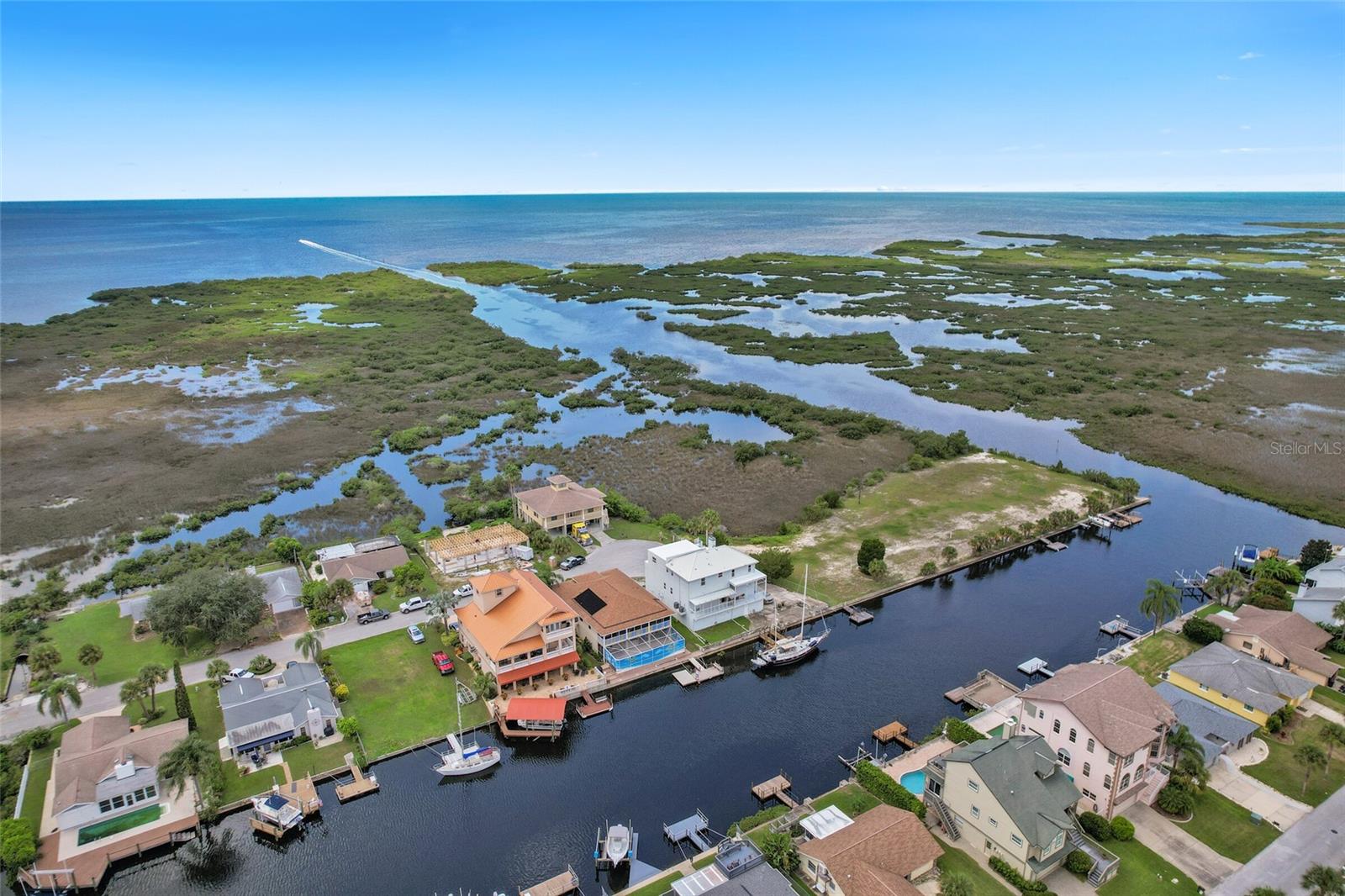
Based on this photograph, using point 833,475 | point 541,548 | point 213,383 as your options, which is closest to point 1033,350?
point 833,475

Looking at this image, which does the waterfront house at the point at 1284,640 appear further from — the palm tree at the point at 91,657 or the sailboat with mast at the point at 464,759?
the palm tree at the point at 91,657

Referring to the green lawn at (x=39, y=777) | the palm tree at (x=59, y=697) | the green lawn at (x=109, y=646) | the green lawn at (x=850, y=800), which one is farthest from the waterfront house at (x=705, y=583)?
the green lawn at (x=39, y=777)

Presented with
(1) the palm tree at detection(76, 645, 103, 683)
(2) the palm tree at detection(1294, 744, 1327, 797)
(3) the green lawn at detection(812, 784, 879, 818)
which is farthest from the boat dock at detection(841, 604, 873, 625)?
(1) the palm tree at detection(76, 645, 103, 683)

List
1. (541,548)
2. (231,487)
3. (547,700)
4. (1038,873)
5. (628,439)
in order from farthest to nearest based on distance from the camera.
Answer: (628,439) → (231,487) → (541,548) → (547,700) → (1038,873)

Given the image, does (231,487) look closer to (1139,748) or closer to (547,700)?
(547,700)

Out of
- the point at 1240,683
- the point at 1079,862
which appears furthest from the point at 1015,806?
the point at 1240,683
